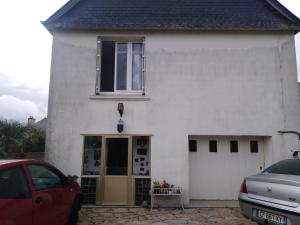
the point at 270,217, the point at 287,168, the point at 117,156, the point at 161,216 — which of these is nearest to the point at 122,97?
the point at 117,156

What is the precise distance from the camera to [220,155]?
914 cm

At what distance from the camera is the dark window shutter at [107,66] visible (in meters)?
9.22

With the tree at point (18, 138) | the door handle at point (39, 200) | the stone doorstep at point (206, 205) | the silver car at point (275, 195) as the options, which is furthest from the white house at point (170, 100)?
the tree at point (18, 138)

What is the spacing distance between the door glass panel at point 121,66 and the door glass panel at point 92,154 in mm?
1816

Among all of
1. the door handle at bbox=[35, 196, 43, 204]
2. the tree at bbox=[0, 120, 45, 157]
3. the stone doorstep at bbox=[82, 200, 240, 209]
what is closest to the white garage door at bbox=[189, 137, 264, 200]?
the stone doorstep at bbox=[82, 200, 240, 209]

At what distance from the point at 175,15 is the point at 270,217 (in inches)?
267

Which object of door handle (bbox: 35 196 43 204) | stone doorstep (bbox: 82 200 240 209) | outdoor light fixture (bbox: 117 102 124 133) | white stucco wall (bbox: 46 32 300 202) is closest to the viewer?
door handle (bbox: 35 196 43 204)

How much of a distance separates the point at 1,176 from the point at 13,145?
31.8 ft

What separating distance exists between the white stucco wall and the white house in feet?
0.10

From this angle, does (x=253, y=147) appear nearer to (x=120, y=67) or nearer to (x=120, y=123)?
(x=120, y=123)

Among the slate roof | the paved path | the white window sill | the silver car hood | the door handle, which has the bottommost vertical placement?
the paved path

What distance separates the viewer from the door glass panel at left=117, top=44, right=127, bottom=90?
9.22m

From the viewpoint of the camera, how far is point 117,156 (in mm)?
8789

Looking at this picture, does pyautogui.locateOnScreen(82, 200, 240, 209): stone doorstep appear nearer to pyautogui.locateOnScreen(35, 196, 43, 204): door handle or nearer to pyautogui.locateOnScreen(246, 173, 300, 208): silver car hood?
pyautogui.locateOnScreen(246, 173, 300, 208): silver car hood
